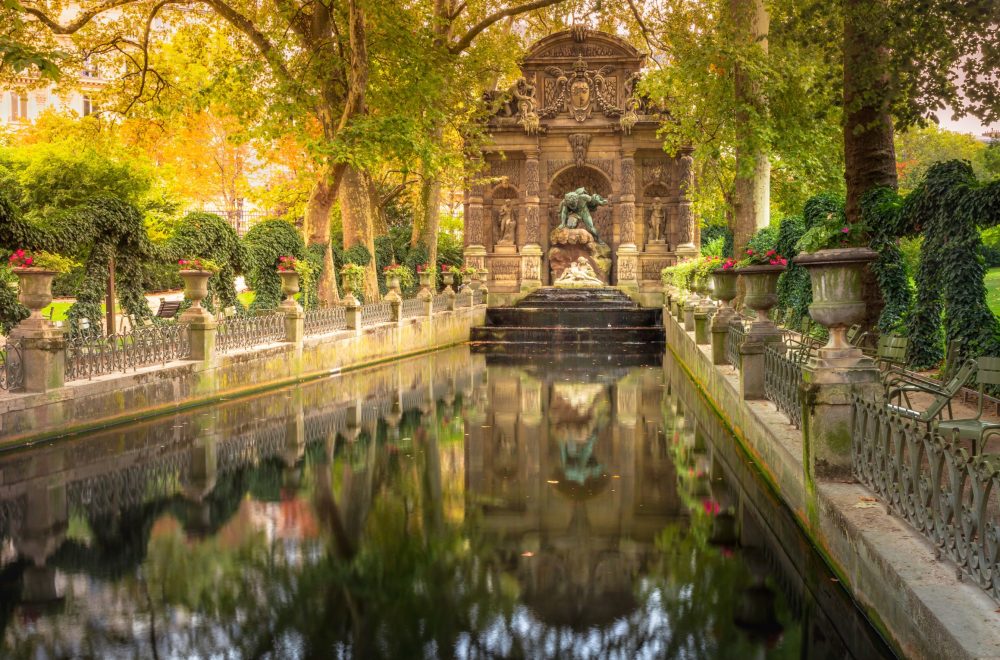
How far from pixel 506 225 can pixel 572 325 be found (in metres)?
9.96

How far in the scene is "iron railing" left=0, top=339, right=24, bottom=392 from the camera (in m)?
11.0

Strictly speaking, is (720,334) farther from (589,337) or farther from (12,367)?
(589,337)

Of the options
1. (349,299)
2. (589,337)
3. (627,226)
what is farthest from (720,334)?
(627,226)

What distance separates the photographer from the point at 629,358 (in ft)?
76.6

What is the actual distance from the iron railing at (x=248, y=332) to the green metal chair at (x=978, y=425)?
37.7 ft

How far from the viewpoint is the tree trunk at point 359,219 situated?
24.7 metres

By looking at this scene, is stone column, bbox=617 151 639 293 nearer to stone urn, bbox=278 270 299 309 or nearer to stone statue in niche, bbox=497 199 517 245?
stone statue in niche, bbox=497 199 517 245

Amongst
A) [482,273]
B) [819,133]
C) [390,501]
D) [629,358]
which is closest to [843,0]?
[390,501]

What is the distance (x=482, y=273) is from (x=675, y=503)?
28.5 meters

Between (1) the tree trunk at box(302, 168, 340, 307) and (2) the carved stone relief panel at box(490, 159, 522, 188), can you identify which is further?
(2) the carved stone relief panel at box(490, 159, 522, 188)

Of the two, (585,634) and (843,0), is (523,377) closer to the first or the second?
(843,0)

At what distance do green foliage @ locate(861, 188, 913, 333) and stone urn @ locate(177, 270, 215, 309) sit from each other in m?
9.89

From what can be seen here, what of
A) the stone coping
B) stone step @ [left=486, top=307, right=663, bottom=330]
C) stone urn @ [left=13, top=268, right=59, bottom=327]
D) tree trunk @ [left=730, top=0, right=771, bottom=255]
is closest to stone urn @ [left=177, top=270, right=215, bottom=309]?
stone urn @ [left=13, top=268, right=59, bottom=327]

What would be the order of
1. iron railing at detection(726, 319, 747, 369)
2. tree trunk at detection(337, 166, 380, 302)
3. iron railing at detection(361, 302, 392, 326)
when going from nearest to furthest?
iron railing at detection(726, 319, 747, 369)
iron railing at detection(361, 302, 392, 326)
tree trunk at detection(337, 166, 380, 302)
